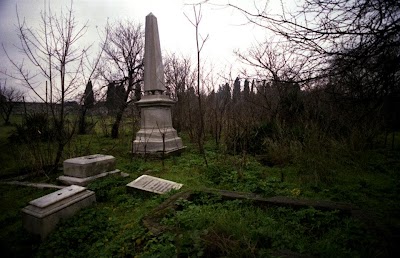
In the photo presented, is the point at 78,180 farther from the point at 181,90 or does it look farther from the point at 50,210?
the point at 181,90

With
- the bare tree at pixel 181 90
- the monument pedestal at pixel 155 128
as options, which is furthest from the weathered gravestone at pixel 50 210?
the bare tree at pixel 181 90

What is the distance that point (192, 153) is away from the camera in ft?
23.1

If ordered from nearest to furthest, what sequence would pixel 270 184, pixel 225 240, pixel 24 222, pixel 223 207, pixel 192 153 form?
pixel 225 240 → pixel 24 222 → pixel 223 207 → pixel 270 184 → pixel 192 153

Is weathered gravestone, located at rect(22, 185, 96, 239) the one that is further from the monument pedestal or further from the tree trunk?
the tree trunk

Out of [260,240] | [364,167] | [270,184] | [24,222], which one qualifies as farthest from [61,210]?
[364,167]

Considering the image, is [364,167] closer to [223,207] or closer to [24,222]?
[223,207]

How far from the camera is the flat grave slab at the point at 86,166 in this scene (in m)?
4.30

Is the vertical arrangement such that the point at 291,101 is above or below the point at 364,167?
above

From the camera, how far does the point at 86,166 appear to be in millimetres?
4305

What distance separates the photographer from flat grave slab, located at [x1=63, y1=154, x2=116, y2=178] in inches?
169

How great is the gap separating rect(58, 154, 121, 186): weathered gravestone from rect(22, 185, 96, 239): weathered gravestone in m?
1.13

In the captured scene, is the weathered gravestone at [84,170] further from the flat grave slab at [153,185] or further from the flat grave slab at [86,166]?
the flat grave slab at [153,185]

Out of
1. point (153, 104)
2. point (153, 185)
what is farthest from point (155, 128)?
point (153, 185)

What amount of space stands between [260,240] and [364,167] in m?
4.64
